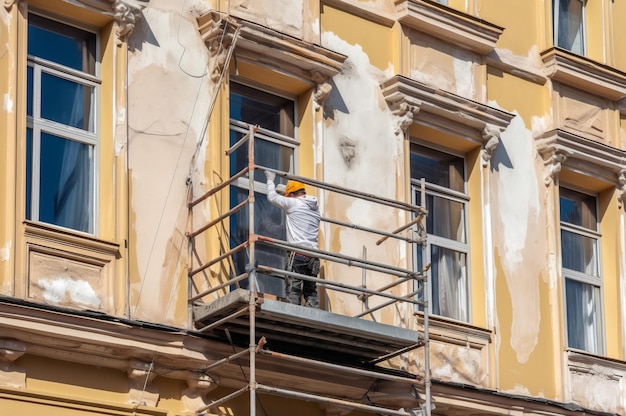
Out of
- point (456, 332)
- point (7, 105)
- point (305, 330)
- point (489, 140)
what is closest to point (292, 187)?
point (305, 330)

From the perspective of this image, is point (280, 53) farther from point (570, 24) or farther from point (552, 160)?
point (570, 24)

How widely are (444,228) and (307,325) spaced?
3.70 m

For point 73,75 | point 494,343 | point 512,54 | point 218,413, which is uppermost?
point 512,54

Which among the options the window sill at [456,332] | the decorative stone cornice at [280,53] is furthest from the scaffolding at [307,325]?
the decorative stone cornice at [280,53]

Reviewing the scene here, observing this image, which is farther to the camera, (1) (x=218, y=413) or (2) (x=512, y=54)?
(2) (x=512, y=54)

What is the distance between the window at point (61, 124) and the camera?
16.0 m

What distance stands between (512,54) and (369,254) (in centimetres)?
373

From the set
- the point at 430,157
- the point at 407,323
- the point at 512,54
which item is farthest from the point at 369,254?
the point at 512,54

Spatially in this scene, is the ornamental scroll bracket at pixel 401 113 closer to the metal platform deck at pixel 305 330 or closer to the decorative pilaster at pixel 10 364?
the metal platform deck at pixel 305 330

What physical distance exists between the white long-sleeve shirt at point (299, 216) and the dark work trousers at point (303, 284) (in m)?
0.17

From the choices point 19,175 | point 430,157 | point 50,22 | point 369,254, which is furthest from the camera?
point 430,157

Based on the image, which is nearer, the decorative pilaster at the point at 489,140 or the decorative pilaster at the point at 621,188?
the decorative pilaster at the point at 489,140

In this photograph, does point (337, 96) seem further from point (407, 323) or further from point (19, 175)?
point (19, 175)

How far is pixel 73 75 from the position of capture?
1650 centimetres
